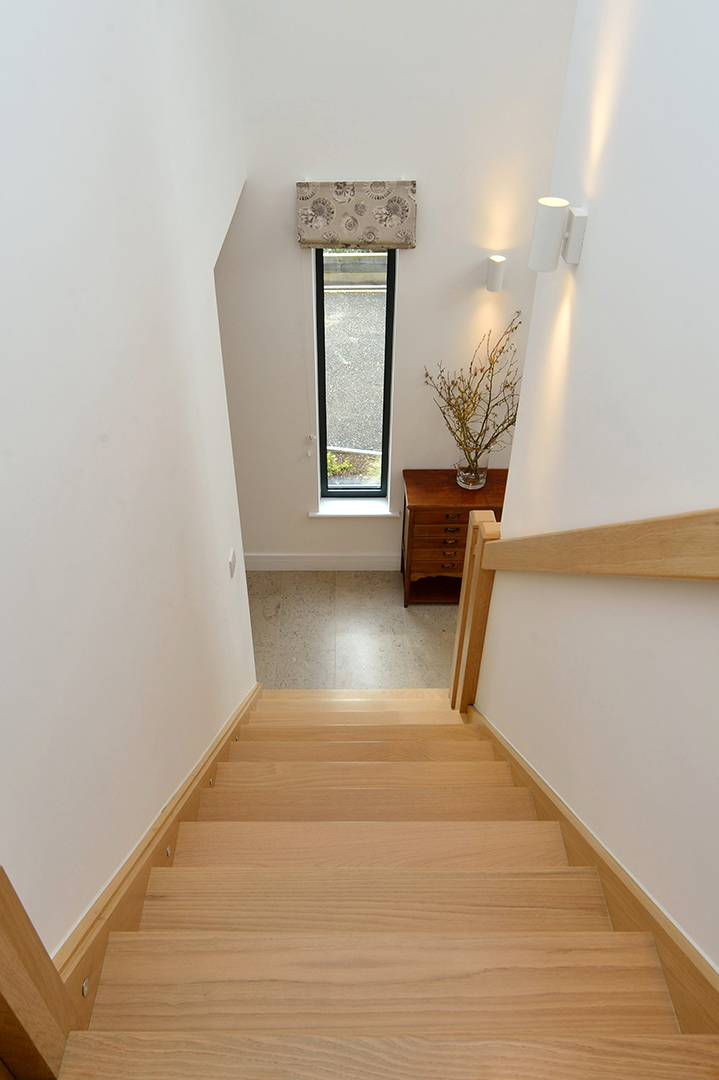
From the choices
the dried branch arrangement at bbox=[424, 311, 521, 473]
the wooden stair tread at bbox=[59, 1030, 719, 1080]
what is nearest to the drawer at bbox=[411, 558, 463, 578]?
the dried branch arrangement at bbox=[424, 311, 521, 473]

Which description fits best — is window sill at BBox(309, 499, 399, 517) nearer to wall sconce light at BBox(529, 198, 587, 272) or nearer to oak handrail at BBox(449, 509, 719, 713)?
oak handrail at BBox(449, 509, 719, 713)

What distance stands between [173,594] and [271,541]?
11.1 feet

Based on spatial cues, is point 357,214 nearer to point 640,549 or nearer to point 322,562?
point 322,562

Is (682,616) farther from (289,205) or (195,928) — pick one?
(289,205)

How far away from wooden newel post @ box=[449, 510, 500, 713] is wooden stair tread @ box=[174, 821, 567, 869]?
1134mm

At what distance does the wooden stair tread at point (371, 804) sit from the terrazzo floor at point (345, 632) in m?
2.20

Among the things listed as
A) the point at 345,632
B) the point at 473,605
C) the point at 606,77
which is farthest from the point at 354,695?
the point at 606,77

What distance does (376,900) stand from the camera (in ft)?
5.48

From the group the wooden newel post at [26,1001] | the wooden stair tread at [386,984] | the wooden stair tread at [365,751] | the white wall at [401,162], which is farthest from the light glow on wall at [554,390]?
the white wall at [401,162]

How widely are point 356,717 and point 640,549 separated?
7.72ft

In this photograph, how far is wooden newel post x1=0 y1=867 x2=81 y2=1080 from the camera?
104cm

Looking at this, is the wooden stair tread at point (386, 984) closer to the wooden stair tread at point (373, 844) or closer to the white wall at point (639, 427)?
the white wall at point (639, 427)

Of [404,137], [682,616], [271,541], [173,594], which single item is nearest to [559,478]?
[682,616]

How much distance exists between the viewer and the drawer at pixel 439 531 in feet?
15.8
